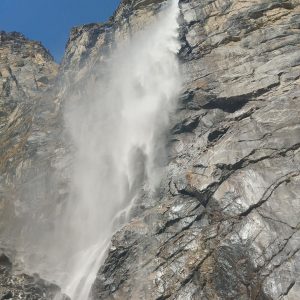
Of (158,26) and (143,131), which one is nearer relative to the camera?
(143,131)

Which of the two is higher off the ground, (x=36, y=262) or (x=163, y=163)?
(x=163, y=163)

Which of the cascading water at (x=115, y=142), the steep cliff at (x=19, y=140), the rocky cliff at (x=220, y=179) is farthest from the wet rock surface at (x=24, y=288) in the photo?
the rocky cliff at (x=220, y=179)

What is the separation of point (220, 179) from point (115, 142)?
693 inches

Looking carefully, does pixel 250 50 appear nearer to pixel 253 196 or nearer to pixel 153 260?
pixel 253 196

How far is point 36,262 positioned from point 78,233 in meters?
4.27

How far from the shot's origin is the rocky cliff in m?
25.5

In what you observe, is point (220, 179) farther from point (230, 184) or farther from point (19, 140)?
point (19, 140)

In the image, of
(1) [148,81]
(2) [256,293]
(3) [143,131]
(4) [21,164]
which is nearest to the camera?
(2) [256,293]

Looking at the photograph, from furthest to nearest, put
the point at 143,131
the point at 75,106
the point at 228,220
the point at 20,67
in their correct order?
the point at 20,67, the point at 75,106, the point at 143,131, the point at 228,220

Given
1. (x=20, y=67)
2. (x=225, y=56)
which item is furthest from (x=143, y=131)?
(x=20, y=67)

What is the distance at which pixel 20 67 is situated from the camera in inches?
3046

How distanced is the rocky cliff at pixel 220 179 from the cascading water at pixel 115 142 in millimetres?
1948

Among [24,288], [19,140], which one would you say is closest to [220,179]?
[24,288]

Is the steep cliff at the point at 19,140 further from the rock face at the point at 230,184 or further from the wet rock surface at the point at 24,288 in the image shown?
the rock face at the point at 230,184
